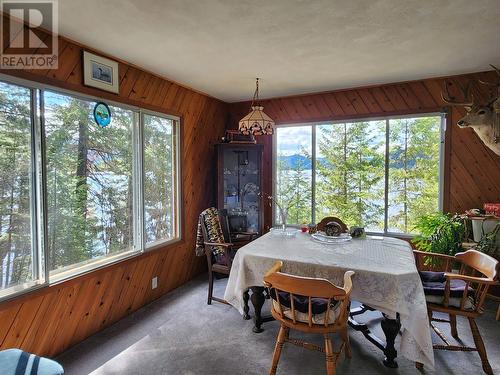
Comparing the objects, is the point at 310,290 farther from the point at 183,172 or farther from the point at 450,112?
the point at 450,112

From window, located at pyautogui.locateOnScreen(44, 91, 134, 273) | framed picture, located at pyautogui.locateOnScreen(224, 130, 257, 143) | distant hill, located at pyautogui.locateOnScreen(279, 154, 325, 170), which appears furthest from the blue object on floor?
distant hill, located at pyautogui.locateOnScreen(279, 154, 325, 170)

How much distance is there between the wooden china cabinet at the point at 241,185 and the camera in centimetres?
416

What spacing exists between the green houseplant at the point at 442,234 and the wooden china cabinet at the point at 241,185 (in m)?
2.07

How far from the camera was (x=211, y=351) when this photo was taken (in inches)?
90.7

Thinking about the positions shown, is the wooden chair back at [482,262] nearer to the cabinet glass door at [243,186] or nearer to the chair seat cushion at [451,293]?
the chair seat cushion at [451,293]

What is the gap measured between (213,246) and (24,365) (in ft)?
6.23

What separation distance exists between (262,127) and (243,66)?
652mm

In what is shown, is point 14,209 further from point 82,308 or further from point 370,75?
point 370,75

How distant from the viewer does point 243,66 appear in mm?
2963

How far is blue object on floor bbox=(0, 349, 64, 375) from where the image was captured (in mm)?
1427

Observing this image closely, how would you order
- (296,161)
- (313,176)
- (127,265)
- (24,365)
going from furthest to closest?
(296,161) < (313,176) < (127,265) < (24,365)

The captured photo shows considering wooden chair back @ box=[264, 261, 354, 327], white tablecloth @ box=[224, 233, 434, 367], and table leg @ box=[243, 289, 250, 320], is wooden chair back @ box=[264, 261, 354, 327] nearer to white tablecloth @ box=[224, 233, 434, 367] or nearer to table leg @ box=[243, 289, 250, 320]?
white tablecloth @ box=[224, 233, 434, 367]

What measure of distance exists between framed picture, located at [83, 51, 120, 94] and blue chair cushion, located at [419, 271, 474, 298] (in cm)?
318

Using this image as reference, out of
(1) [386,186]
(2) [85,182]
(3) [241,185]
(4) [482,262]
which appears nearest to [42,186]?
(2) [85,182]
